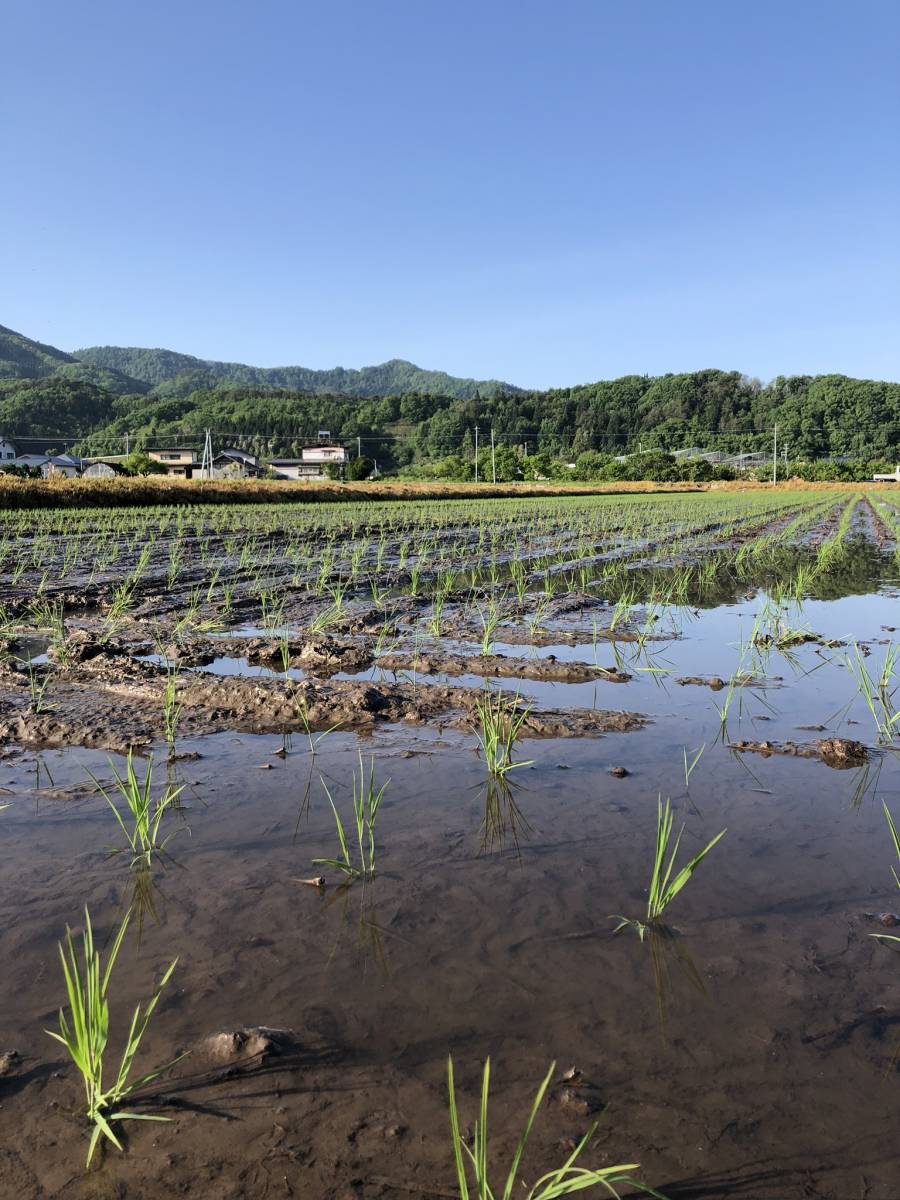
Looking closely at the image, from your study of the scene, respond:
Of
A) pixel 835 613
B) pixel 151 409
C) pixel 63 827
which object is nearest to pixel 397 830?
pixel 63 827

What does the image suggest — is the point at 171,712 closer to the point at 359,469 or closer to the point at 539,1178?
the point at 539,1178

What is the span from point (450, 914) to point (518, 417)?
325 feet

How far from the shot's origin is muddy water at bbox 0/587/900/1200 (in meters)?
1.17

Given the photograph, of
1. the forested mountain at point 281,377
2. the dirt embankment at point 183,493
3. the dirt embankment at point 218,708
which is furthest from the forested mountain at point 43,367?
the dirt embankment at point 218,708

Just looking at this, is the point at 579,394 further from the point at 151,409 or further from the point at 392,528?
the point at 392,528

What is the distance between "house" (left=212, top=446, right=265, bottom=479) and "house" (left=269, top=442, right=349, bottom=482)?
75.8 inches

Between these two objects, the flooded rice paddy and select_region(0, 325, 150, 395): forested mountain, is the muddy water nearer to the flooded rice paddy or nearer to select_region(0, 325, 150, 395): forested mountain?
the flooded rice paddy

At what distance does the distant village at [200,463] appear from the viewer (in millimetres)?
62750

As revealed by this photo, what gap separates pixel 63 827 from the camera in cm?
228

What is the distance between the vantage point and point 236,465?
67.9 m

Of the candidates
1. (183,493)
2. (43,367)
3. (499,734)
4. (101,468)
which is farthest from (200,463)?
(43,367)

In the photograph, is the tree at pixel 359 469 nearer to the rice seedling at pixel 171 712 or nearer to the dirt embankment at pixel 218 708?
the dirt embankment at pixel 218 708

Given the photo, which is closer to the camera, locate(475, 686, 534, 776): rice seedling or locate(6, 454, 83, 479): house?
locate(475, 686, 534, 776): rice seedling

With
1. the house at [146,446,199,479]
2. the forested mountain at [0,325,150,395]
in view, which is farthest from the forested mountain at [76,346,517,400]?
the house at [146,446,199,479]
